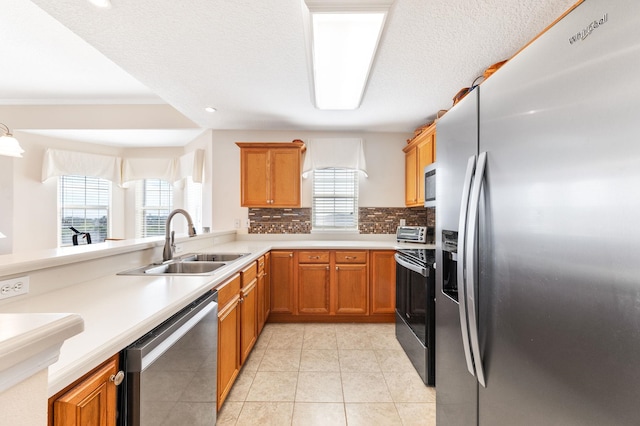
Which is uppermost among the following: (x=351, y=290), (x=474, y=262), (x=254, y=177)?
(x=254, y=177)

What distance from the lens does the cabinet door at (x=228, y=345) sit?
1.61m

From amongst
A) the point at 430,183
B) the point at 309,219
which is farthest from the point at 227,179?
the point at 430,183

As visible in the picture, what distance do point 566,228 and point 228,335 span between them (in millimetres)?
1774

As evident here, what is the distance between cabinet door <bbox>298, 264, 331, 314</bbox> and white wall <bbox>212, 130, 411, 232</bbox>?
1.06m

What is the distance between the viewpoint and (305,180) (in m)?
3.88

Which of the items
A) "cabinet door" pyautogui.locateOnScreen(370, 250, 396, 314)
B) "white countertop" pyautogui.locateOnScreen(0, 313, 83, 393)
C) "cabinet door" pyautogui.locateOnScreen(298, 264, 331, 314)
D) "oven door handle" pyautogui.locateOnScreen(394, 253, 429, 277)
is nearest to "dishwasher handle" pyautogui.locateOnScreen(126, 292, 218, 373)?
"white countertop" pyautogui.locateOnScreen(0, 313, 83, 393)

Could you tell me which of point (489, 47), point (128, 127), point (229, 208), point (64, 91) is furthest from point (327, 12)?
point (64, 91)

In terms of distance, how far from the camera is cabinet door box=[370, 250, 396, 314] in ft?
10.2

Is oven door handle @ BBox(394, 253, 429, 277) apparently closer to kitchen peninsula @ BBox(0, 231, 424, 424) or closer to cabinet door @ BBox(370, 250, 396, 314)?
cabinet door @ BBox(370, 250, 396, 314)

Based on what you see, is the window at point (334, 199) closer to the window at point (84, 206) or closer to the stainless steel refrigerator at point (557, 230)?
the stainless steel refrigerator at point (557, 230)

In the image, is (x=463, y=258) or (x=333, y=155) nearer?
(x=463, y=258)

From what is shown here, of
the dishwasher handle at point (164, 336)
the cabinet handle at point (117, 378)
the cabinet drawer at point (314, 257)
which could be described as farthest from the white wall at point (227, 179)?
the cabinet handle at point (117, 378)

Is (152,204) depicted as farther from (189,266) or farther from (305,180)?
(189,266)

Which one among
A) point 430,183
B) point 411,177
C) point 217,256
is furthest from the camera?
point 411,177
